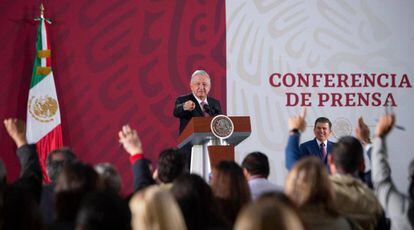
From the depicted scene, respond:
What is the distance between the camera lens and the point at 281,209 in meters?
2.01

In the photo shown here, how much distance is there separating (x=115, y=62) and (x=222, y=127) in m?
3.23

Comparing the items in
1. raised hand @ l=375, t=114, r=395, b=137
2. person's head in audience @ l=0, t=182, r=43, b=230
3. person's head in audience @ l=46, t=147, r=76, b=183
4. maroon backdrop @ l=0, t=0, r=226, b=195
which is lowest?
person's head in audience @ l=0, t=182, r=43, b=230

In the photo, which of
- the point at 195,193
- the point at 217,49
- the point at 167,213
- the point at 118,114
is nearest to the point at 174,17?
the point at 217,49

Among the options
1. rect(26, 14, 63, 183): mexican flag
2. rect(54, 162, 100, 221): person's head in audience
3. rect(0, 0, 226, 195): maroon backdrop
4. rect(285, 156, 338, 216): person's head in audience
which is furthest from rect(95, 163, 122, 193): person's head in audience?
rect(0, 0, 226, 195): maroon backdrop

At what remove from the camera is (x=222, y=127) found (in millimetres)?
5559

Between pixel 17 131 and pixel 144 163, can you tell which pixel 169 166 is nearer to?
pixel 144 163

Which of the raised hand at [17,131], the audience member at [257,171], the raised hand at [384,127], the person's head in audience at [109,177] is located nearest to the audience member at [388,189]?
the raised hand at [384,127]

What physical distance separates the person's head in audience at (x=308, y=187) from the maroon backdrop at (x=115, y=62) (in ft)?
18.1

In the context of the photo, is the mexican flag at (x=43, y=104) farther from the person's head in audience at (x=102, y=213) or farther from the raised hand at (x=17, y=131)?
the person's head in audience at (x=102, y=213)

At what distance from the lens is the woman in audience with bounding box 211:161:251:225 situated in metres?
3.28

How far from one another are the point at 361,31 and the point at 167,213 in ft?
23.3

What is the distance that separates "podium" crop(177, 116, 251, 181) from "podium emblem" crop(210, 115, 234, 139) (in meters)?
0.03

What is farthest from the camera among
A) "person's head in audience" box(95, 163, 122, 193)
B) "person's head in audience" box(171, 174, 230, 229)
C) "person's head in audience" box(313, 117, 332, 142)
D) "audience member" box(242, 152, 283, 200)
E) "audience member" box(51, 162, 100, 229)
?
"person's head in audience" box(313, 117, 332, 142)

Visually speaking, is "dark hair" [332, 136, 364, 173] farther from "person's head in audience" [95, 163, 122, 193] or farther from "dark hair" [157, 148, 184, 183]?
"person's head in audience" [95, 163, 122, 193]
